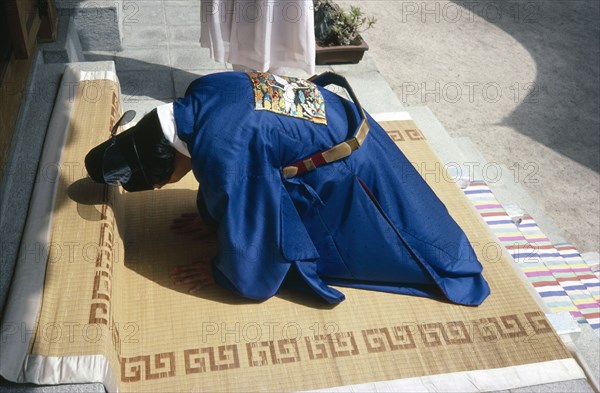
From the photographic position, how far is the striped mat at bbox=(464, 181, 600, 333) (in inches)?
150

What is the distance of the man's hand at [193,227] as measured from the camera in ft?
11.5

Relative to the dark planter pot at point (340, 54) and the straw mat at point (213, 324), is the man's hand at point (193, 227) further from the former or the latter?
the dark planter pot at point (340, 54)

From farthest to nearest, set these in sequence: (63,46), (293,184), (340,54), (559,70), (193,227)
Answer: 1. (559,70)
2. (340,54)
3. (63,46)
4. (193,227)
5. (293,184)

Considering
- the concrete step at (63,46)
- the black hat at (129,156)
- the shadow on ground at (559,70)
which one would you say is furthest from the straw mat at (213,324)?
the shadow on ground at (559,70)

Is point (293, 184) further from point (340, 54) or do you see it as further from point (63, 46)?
point (340, 54)

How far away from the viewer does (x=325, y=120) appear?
9.56 feet

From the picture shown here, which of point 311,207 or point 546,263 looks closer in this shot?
point 311,207

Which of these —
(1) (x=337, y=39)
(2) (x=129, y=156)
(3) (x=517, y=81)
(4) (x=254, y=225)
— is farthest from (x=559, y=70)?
(2) (x=129, y=156)

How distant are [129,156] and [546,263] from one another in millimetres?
2753

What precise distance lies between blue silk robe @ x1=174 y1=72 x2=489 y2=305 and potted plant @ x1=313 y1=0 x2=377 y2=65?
262 cm

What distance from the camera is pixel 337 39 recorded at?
5.79 metres

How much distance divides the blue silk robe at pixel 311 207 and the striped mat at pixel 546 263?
705mm

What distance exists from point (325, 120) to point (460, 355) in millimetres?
1291

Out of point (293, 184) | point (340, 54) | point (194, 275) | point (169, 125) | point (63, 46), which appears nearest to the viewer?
point (169, 125)
